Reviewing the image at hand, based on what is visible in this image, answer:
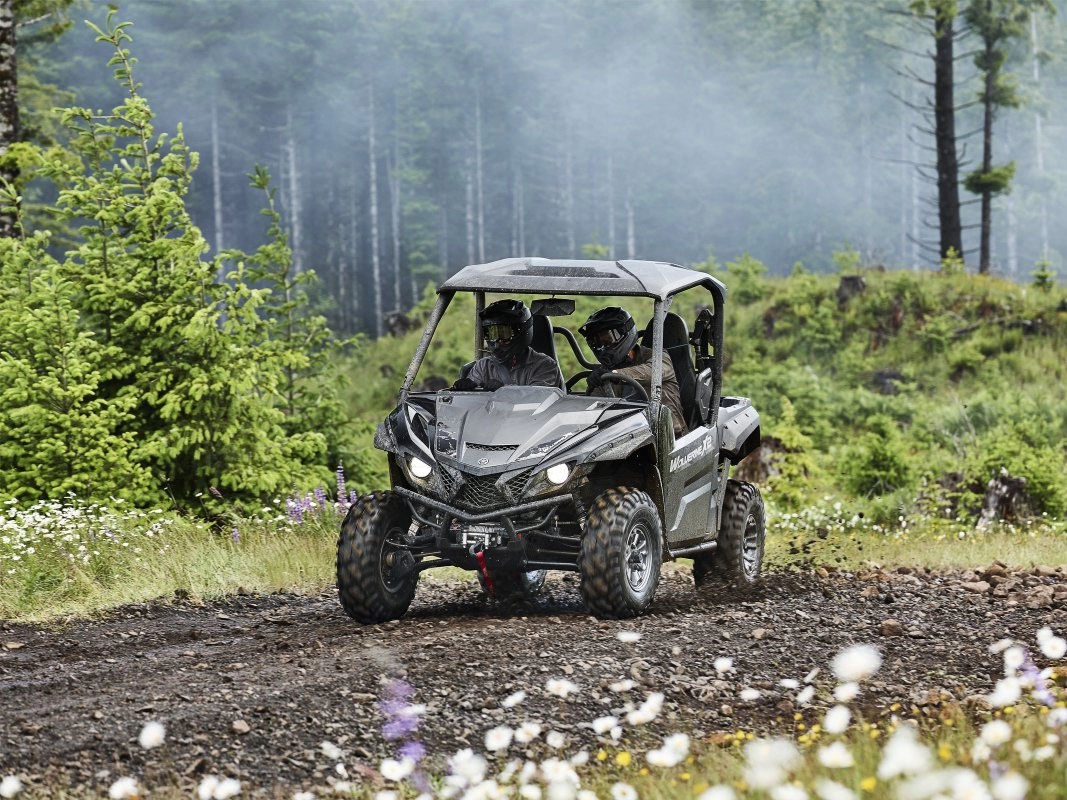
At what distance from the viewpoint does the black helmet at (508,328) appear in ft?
30.3

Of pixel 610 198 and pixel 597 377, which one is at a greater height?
pixel 597 377

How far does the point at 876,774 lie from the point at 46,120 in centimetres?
2951

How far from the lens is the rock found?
794 centimetres

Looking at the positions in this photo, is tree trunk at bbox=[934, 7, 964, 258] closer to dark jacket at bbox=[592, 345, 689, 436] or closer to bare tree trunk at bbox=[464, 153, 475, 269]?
dark jacket at bbox=[592, 345, 689, 436]

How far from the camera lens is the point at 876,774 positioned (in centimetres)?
432

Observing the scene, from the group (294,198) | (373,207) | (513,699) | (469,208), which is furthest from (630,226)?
(513,699)

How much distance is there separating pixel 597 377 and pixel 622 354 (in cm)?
26

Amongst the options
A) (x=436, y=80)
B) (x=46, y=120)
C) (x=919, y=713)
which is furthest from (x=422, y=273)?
(x=919, y=713)

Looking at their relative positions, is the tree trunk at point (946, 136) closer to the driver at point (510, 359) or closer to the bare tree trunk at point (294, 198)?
the driver at point (510, 359)

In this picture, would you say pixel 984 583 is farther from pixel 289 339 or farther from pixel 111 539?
pixel 289 339

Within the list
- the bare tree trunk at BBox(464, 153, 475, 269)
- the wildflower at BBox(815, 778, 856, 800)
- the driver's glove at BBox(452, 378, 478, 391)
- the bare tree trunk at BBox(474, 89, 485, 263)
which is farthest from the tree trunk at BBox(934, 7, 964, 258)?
the bare tree trunk at BBox(474, 89, 485, 263)

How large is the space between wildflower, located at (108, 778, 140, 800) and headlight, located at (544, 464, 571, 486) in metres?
3.47

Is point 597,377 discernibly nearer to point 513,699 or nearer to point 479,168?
point 513,699

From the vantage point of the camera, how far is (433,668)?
22.5 feet
